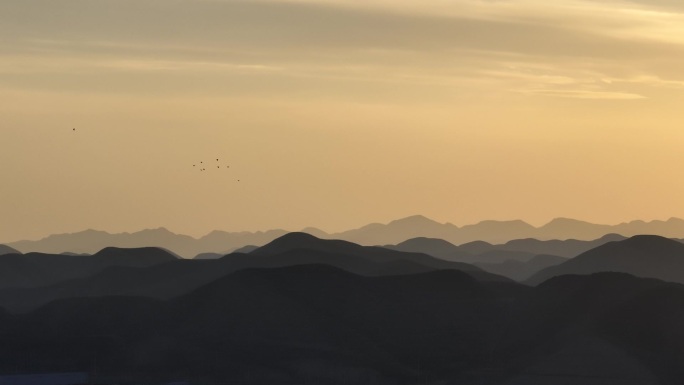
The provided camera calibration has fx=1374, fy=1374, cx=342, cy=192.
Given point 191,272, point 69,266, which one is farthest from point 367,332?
point 69,266

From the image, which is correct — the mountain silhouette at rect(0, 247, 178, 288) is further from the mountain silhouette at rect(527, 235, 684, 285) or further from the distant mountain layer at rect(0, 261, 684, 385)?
the distant mountain layer at rect(0, 261, 684, 385)

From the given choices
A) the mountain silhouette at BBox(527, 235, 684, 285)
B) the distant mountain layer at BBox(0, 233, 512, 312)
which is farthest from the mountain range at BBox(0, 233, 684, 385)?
the mountain silhouette at BBox(527, 235, 684, 285)

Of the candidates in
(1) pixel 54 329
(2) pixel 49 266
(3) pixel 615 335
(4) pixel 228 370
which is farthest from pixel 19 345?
(2) pixel 49 266

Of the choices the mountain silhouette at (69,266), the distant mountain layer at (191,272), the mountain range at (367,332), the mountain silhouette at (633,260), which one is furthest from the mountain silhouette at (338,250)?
the mountain range at (367,332)

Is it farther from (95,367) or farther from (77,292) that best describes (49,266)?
(95,367)

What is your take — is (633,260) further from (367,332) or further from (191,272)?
(367,332)
